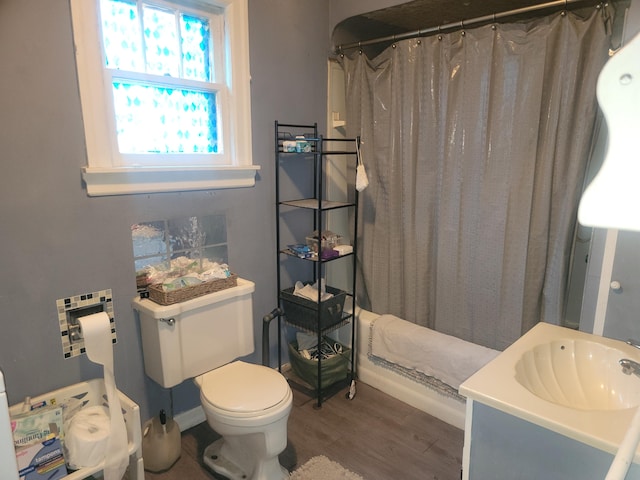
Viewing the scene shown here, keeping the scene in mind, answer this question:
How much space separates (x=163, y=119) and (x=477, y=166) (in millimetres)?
1557

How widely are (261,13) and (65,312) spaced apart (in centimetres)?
172

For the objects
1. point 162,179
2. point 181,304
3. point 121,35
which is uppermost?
point 121,35

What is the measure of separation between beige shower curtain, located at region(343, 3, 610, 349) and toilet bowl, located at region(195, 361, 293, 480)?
1.07 metres

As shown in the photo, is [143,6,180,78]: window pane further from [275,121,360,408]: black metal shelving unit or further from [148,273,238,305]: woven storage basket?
[148,273,238,305]: woven storage basket

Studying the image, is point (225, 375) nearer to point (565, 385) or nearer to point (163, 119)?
point (163, 119)

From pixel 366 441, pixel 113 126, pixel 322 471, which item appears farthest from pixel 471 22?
pixel 322 471

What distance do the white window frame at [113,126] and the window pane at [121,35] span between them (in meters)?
0.08

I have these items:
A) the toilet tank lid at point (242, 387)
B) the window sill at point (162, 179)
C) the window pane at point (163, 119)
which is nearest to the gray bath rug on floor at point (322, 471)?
the toilet tank lid at point (242, 387)

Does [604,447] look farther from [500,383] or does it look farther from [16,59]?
[16,59]

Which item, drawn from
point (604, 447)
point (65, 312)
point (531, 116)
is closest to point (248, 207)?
point (65, 312)

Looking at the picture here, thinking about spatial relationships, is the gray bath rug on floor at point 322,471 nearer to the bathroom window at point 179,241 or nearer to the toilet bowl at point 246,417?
the toilet bowl at point 246,417

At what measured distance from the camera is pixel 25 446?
1432mm

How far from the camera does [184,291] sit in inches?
72.3

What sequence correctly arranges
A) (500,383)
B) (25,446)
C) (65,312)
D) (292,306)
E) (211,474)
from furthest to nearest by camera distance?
(292,306)
(211,474)
(65,312)
(25,446)
(500,383)
